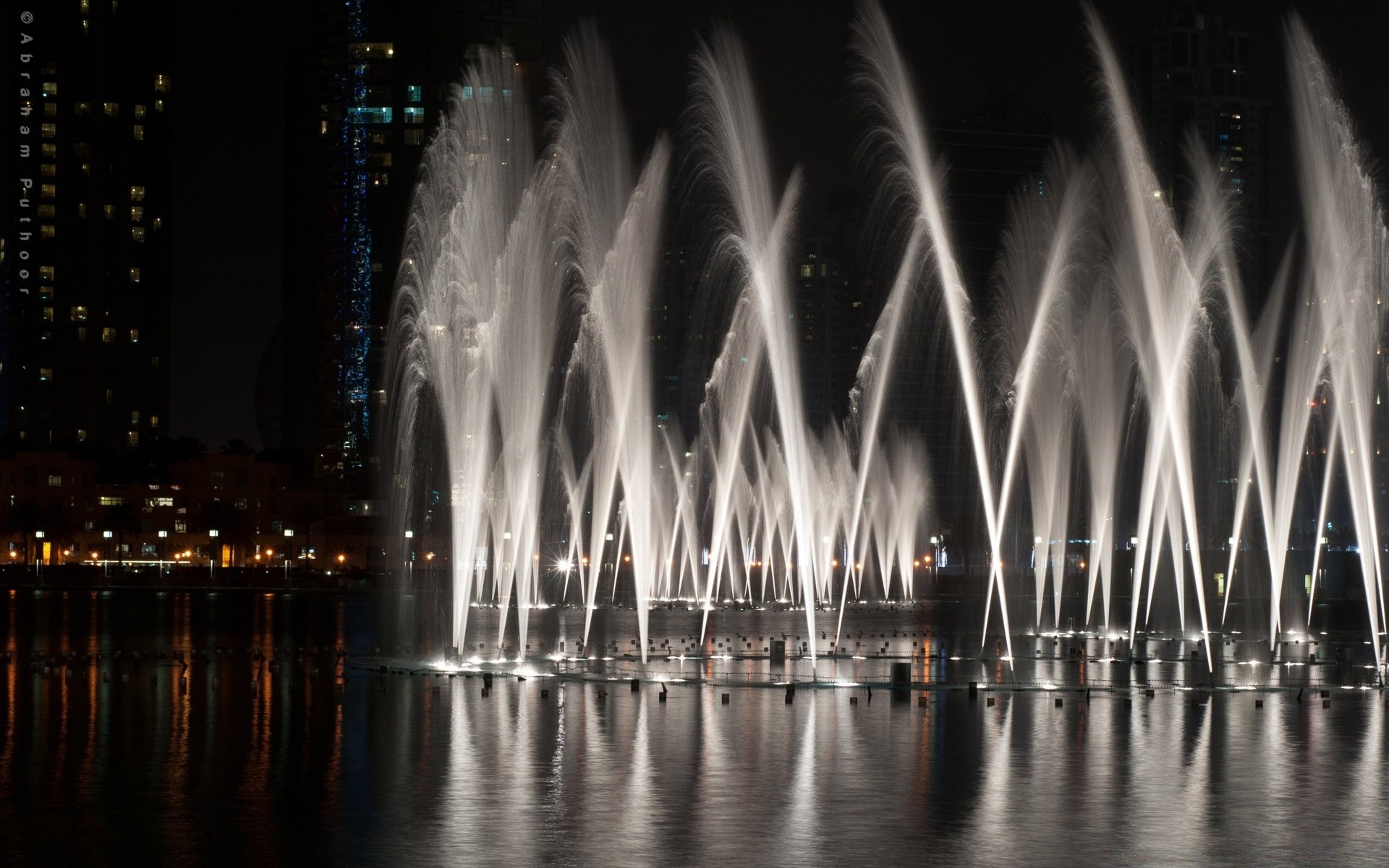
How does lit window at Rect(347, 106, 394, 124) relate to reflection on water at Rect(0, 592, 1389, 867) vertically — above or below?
above

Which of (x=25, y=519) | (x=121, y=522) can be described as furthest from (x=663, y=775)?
(x=121, y=522)

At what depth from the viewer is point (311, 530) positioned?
166125mm

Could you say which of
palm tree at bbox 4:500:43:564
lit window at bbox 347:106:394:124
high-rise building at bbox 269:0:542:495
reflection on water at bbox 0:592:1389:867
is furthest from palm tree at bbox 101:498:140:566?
reflection on water at bbox 0:592:1389:867

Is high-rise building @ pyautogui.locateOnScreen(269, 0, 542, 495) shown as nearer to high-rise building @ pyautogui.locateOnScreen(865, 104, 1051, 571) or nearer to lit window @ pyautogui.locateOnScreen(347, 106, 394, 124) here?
lit window @ pyautogui.locateOnScreen(347, 106, 394, 124)

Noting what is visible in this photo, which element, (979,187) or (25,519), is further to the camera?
(979,187)

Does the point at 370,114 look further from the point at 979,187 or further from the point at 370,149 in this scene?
the point at 979,187

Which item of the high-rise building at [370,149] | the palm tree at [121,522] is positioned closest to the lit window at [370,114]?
the high-rise building at [370,149]

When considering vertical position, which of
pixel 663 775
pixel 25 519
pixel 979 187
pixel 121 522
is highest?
pixel 979 187

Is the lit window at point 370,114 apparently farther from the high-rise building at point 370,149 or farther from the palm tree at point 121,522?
the palm tree at point 121,522

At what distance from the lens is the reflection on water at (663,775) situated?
19016 mm

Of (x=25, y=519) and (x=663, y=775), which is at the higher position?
(x=25, y=519)

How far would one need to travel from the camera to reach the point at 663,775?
80.6 feet

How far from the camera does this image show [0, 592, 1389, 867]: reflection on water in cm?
1902

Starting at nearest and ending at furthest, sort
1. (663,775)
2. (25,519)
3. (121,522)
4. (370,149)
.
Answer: (663,775)
(25,519)
(121,522)
(370,149)
